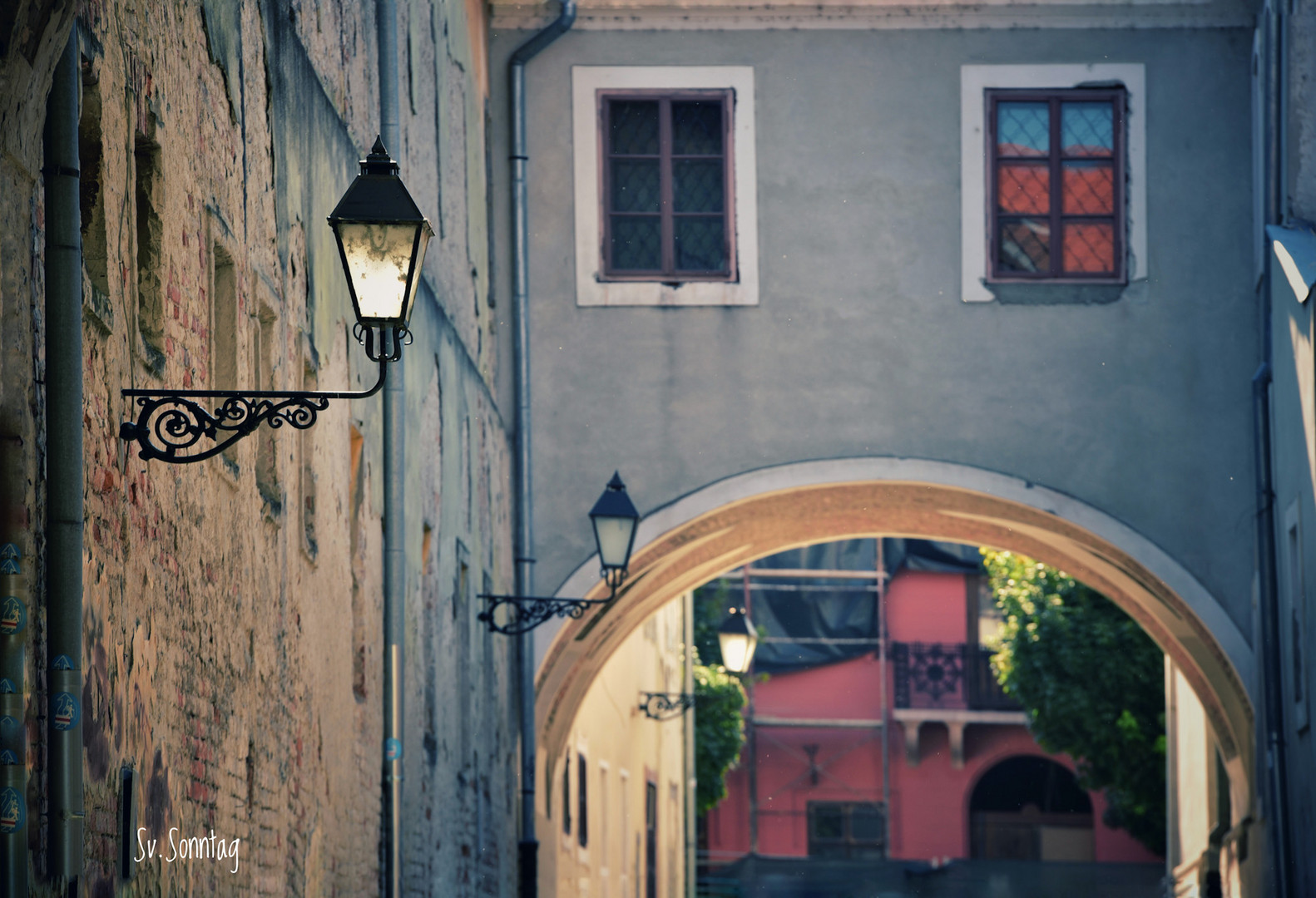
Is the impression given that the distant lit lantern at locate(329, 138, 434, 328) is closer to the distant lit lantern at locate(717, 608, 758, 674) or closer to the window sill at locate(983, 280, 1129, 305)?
the window sill at locate(983, 280, 1129, 305)

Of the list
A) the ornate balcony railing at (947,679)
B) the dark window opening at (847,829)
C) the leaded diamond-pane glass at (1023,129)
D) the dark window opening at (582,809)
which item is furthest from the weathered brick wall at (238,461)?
the dark window opening at (847,829)

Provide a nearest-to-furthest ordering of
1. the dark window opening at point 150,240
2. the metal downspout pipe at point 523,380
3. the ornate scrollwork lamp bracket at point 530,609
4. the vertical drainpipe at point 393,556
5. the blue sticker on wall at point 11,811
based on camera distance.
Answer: the blue sticker on wall at point 11,811 → the dark window opening at point 150,240 → the vertical drainpipe at point 393,556 → the ornate scrollwork lamp bracket at point 530,609 → the metal downspout pipe at point 523,380

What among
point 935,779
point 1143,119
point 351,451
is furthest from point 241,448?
point 935,779

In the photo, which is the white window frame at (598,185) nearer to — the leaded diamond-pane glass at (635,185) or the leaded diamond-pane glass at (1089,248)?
the leaded diamond-pane glass at (635,185)

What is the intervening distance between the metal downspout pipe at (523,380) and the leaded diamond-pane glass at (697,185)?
3.68 feet

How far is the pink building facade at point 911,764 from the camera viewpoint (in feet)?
112

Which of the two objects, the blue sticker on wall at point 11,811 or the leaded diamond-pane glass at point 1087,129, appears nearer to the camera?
the blue sticker on wall at point 11,811

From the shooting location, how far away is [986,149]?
1416 cm

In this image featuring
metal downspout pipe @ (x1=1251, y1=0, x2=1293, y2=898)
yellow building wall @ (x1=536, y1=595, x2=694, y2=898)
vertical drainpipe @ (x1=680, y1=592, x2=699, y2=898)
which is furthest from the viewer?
vertical drainpipe @ (x1=680, y1=592, x2=699, y2=898)

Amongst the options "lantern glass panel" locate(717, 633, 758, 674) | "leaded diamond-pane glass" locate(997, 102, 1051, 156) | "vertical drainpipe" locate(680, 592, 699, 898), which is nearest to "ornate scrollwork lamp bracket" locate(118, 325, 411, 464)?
"leaded diamond-pane glass" locate(997, 102, 1051, 156)

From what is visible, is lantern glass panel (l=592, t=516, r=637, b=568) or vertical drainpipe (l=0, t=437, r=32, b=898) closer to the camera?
vertical drainpipe (l=0, t=437, r=32, b=898)

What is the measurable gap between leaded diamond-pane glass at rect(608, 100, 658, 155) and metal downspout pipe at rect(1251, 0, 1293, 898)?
14.0ft

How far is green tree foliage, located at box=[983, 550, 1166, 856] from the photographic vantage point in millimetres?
23375

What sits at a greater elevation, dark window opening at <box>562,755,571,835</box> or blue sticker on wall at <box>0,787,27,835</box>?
blue sticker on wall at <box>0,787,27,835</box>
